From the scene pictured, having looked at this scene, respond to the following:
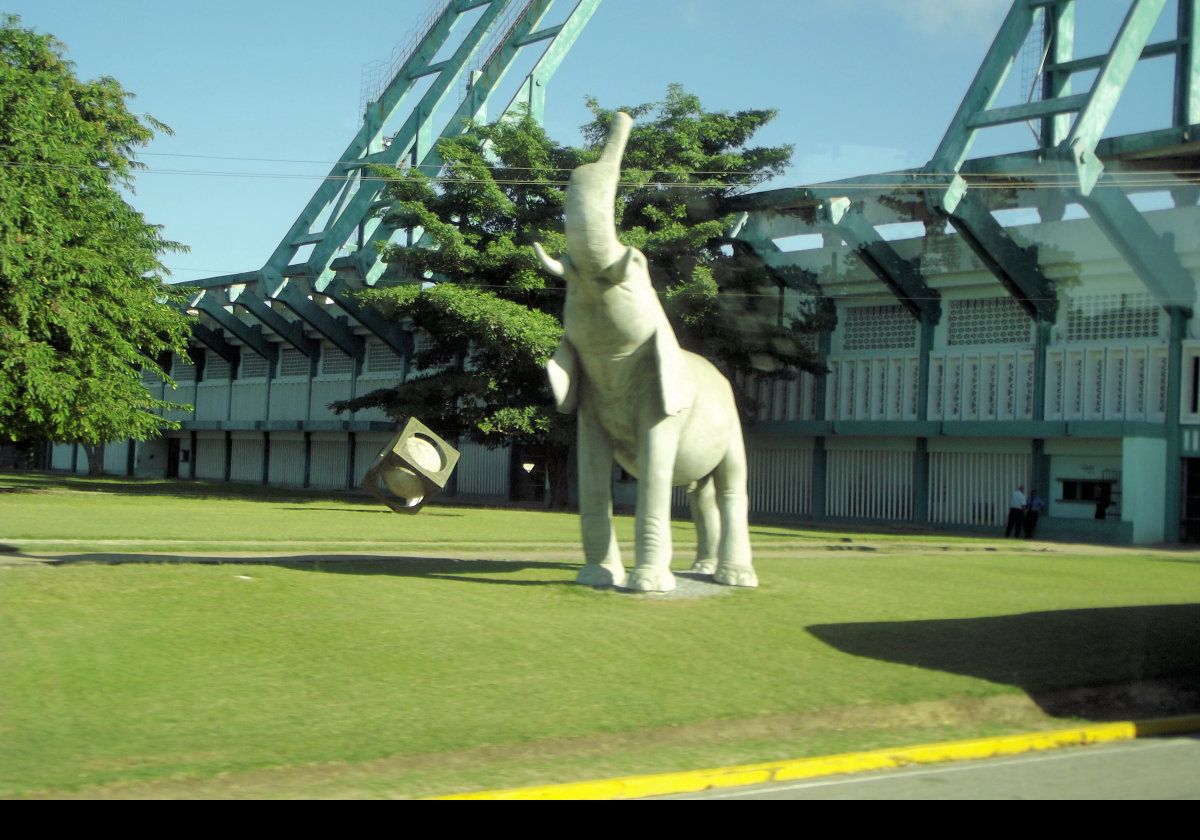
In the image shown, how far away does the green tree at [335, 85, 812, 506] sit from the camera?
116 feet

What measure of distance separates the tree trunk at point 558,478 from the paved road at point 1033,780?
30.4 metres

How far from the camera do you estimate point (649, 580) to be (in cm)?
1298

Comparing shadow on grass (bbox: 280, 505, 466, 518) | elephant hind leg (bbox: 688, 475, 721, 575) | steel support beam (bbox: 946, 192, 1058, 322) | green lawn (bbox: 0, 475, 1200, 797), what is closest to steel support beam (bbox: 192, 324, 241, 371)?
shadow on grass (bbox: 280, 505, 466, 518)

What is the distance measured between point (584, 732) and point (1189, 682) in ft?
19.1

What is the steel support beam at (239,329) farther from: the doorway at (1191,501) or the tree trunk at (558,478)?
the doorway at (1191,501)

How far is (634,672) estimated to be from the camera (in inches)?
387

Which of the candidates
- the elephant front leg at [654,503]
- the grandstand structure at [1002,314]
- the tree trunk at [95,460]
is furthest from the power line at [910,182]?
the tree trunk at [95,460]

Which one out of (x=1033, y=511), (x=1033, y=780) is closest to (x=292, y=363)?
(x=1033, y=511)

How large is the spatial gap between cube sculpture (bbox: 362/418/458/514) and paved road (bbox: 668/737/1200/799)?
70.5 ft

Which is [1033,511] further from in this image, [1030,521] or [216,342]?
[216,342]

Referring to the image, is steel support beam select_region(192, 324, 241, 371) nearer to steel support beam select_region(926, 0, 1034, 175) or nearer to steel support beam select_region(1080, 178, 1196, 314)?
steel support beam select_region(926, 0, 1034, 175)

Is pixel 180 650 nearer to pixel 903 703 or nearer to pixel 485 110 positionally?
pixel 903 703

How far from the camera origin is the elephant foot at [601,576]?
1338 cm
